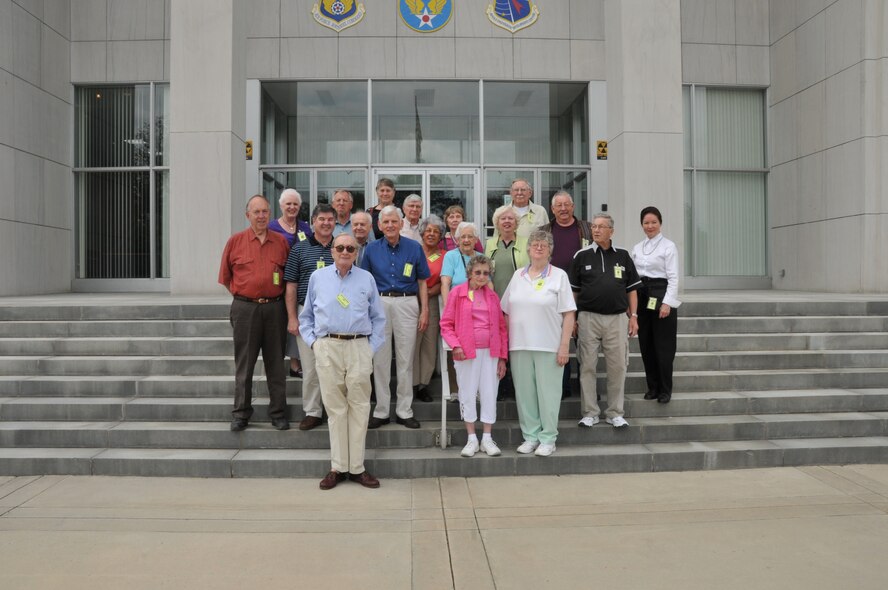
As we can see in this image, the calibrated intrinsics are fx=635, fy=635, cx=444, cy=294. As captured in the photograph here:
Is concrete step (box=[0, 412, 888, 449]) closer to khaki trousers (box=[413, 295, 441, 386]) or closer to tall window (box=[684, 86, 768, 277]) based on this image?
khaki trousers (box=[413, 295, 441, 386])

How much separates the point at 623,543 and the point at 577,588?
0.68 m

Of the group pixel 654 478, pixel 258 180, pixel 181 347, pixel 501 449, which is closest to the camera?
pixel 654 478

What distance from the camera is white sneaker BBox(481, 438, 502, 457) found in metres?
5.28

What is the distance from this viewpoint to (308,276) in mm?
5488

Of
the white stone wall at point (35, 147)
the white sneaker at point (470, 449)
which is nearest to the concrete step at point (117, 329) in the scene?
the white sneaker at point (470, 449)

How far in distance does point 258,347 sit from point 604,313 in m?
3.06

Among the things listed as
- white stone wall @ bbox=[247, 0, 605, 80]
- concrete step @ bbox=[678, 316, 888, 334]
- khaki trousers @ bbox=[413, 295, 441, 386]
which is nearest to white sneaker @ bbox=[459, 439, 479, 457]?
khaki trousers @ bbox=[413, 295, 441, 386]

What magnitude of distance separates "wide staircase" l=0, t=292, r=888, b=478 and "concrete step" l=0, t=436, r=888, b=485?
1 cm

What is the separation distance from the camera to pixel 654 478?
5180mm

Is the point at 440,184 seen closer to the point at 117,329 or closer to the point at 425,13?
the point at 425,13

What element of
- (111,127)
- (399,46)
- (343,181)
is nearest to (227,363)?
(343,181)

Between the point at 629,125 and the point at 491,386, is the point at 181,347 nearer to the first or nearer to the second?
the point at 491,386

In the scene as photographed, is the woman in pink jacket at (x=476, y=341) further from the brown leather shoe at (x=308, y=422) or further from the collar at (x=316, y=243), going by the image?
the brown leather shoe at (x=308, y=422)

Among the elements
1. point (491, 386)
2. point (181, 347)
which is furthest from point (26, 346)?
point (491, 386)
